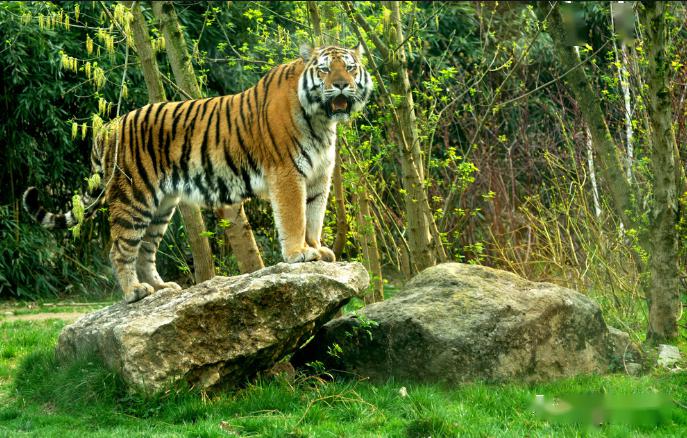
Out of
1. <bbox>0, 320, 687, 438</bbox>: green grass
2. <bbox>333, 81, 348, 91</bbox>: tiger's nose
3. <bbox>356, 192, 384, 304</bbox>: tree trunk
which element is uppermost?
<bbox>333, 81, 348, 91</bbox>: tiger's nose

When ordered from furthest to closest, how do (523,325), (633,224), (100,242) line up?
1. (100,242)
2. (633,224)
3. (523,325)

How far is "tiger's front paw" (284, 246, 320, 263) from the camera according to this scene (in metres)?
7.11

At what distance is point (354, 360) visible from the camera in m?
7.22

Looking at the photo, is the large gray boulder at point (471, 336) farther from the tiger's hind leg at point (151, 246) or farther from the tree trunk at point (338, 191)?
the tiger's hind leg at point (151, 246)

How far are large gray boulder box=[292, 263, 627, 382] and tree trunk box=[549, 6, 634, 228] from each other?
1265mm

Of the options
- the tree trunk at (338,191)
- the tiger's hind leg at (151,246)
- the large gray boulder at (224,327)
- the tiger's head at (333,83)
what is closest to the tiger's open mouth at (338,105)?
the tiger's head at (333,83)

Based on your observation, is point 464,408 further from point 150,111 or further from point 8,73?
point 8,73

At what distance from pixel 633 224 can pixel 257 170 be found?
11.3 ft

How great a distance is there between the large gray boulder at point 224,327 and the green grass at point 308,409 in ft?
0.46

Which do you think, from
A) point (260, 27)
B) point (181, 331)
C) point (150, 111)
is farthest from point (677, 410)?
point (260, 27)

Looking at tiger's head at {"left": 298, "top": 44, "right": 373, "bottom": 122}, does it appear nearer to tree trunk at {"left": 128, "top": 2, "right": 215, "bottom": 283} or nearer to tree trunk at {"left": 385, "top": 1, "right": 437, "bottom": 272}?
tree trunk at {"left": 385, "top": 1, "right": 437, "bottom": 272}

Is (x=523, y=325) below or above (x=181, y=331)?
below

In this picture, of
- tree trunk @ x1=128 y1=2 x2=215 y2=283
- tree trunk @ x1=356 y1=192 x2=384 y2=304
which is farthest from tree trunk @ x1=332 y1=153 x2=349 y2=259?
tree trunk @ x1=128 y1=2 x2=215 y2=283

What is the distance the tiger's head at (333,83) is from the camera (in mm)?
7137
